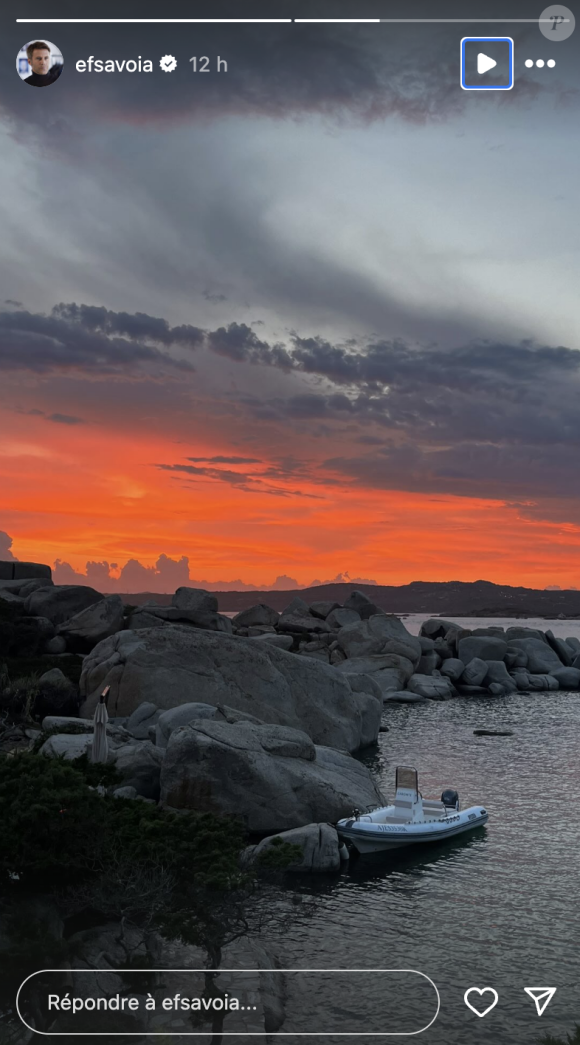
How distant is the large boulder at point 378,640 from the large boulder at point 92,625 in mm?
21304

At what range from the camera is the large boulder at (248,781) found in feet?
88.3

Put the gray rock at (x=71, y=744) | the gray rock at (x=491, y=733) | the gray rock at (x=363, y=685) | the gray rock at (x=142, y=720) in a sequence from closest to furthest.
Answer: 1. the gray rock at (x=71, y=744)
2. the gray rock at (x=142, y=720)
3. the gray rock at (x=491, y=733)
4. the gray rock at (x=363, y=685)

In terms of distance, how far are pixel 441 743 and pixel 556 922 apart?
1089 inches

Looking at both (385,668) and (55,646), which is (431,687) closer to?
(385,668)

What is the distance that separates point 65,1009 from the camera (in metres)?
9.06

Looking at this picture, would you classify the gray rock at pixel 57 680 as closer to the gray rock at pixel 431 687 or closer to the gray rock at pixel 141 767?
the gray rock at pixel 141 767

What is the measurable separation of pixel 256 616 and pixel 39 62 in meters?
82.1

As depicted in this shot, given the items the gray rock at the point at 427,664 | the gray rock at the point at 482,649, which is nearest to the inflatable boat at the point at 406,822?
the gray rock at the point at 427,664

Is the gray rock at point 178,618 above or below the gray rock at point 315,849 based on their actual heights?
above

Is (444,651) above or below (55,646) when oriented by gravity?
below

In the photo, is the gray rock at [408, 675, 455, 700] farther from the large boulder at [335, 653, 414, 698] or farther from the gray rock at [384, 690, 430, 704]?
the gray rock at [384, 690, 430, 704]

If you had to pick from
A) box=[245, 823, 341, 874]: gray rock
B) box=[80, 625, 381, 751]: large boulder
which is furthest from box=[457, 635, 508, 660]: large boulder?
box=[245, 823, 341, 874]: gray rock

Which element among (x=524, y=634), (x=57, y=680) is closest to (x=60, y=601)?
(x=57, y=680)

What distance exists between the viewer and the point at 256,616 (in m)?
89.8
